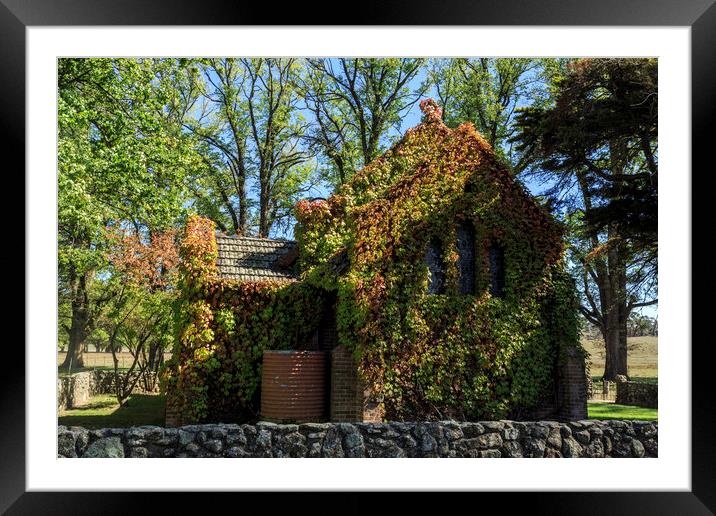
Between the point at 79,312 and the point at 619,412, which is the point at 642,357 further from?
the point at 79,312

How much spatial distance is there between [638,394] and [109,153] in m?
21.5

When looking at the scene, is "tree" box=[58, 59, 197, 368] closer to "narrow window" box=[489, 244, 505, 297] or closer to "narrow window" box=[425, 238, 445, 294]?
"narrow window" box=[425, 238, 445, 294]

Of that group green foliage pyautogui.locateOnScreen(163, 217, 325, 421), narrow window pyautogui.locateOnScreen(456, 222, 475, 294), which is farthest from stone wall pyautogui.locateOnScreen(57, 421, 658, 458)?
narrow window pyautogui.locateOnScreen(456, 222, 475, 294)

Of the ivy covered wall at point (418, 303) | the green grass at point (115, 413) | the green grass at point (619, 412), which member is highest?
the ivy covered wall at point (418, 303)

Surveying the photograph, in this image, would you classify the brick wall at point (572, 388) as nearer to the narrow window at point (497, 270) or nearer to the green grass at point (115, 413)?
the narrow window at point (497, 270)

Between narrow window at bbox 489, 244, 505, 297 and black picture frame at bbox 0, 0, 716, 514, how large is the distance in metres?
7.27

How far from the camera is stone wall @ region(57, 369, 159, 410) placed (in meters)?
19.7

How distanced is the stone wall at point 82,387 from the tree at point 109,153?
4.17 metres

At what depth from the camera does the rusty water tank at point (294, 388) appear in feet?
40.5

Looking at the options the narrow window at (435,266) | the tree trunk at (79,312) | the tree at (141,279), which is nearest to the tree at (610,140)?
the narrow window at (435,266)

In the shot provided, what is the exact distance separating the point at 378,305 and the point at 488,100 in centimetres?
2242
